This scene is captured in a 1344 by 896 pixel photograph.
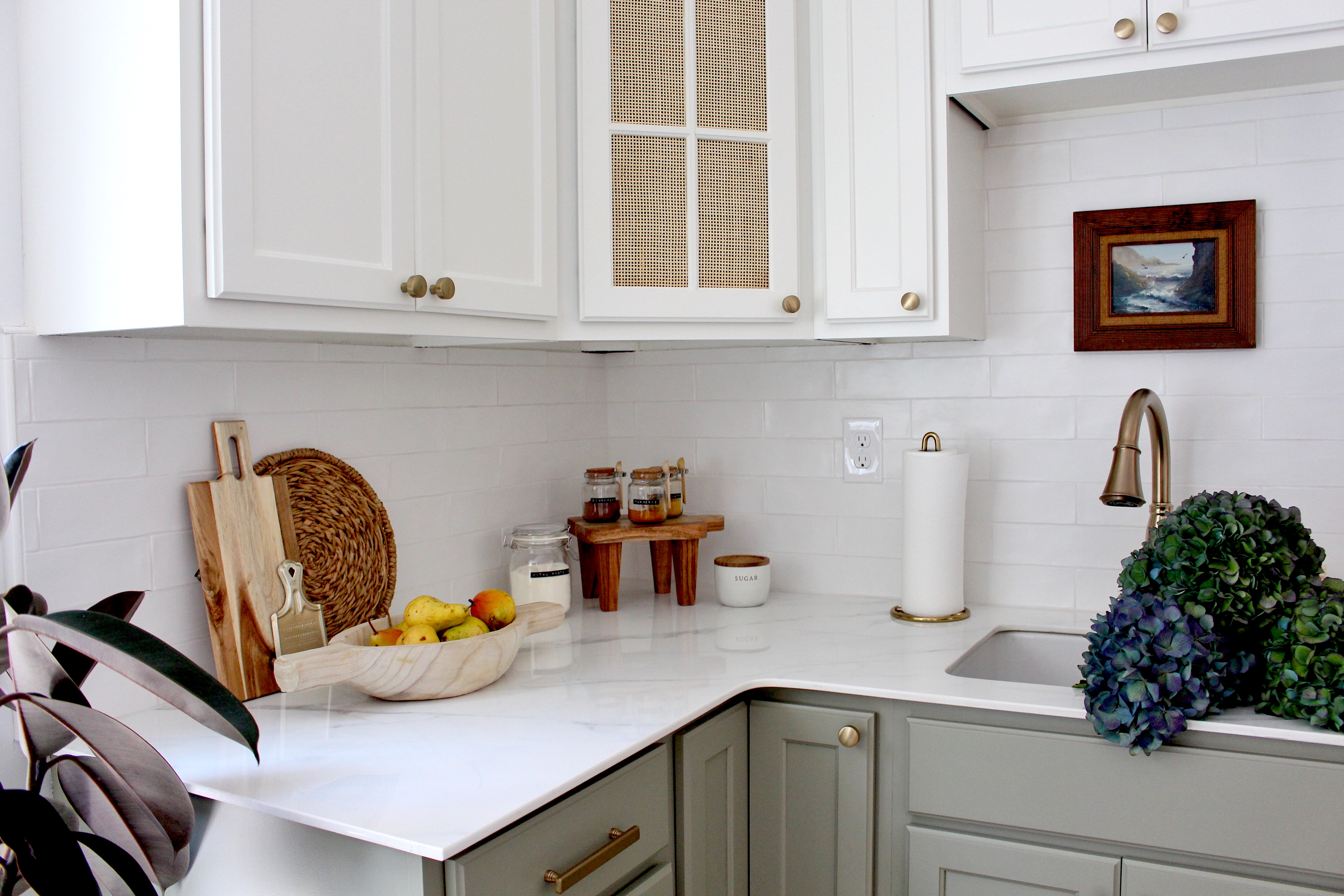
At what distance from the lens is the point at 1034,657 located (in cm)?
204

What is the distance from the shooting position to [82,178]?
4.52 feet

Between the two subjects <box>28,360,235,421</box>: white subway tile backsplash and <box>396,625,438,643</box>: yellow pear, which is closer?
<box>28,360,235,421</box>: white subway tile backsplash

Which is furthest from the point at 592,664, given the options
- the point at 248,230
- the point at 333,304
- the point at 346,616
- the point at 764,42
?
the point at 764,42

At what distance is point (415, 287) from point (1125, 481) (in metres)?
1.20

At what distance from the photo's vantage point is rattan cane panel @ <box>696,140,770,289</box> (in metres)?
1.96

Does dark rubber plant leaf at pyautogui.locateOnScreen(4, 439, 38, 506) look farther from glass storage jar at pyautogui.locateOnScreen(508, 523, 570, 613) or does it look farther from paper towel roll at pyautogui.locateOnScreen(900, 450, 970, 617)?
paper towel roll at pyautogui.locateOnScreen(900, 450, 970, 617)

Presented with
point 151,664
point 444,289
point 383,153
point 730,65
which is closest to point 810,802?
point 444,289

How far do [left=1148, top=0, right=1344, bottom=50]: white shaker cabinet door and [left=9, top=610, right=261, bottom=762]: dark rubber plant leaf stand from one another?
1.76m

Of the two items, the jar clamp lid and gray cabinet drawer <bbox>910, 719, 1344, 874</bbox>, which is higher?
the jar clamp lid

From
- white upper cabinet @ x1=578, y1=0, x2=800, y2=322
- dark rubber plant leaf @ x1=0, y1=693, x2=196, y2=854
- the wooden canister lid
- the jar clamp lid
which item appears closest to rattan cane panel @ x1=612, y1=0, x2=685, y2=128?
white upper cabinet @ x1=578, y1=0, x2=800, y2=322

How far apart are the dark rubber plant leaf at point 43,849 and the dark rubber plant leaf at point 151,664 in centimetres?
16

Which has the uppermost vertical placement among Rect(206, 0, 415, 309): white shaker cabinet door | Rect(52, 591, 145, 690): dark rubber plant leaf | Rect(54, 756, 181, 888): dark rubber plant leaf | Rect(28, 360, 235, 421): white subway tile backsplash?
Rect(206, 0, 415, 309): white shaker cabinet door

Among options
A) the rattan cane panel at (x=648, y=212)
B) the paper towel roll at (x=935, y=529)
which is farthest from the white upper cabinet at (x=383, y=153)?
the paper towel roll at (x=935, y=529)

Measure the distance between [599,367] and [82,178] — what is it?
1.39 metres
